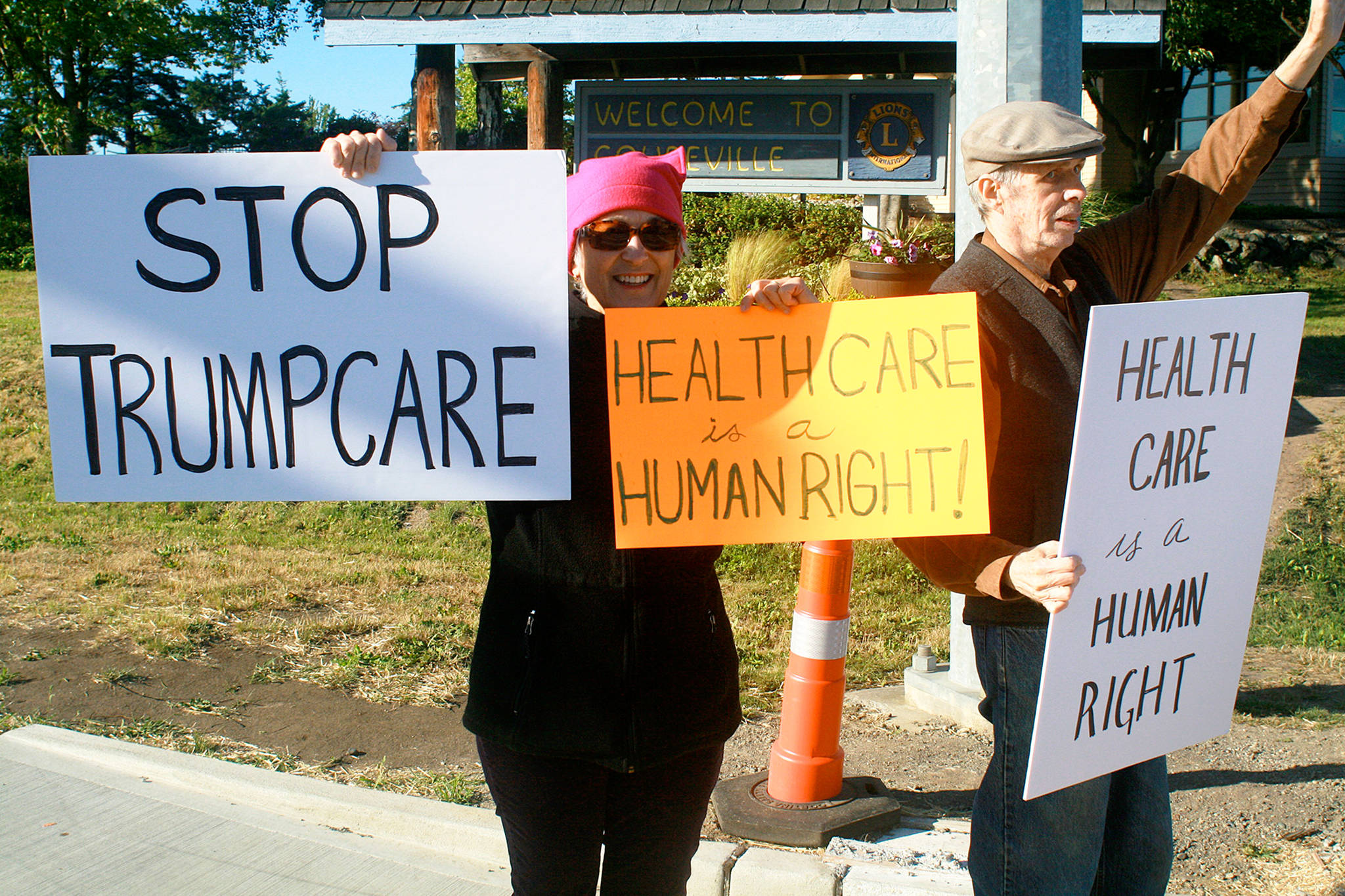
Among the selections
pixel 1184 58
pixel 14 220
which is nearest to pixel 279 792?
pixel 1184 58

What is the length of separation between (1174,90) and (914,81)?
54.1 ft

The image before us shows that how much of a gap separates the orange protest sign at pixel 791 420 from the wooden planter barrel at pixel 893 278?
5810 mm

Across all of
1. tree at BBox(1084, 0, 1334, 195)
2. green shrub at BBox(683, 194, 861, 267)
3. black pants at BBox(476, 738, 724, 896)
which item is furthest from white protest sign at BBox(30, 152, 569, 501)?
tree at BBox(1084, 0, 1334, 195)

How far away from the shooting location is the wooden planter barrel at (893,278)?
7.66 m

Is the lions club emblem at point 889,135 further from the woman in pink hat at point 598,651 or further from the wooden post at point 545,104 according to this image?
the woman in pink hat at point 598,651

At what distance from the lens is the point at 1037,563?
182 centimetres

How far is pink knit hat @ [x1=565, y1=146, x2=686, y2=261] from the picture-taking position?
1931mm

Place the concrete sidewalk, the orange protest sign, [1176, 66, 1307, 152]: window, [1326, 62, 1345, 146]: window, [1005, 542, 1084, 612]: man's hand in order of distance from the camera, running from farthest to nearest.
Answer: [1176, 66, 1307, 152]: window → [1326, 62, 1345, 146]: window → the concrete sidewalk → the orange protest sign → [1005, 542, 1084, 612]: man's hand

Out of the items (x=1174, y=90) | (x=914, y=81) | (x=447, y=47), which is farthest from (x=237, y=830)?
(x=1174, y=90)

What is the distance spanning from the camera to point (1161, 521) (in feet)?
6.39

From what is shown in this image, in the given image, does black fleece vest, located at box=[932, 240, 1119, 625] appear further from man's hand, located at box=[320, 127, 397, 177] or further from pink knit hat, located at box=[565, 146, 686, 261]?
man's hand, located at box=[320, 127, 397, 177]

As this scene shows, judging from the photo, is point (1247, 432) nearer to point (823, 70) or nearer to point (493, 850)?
point (493, 850)

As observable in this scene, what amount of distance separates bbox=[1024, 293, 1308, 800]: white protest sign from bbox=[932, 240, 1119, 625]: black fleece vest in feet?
0.37

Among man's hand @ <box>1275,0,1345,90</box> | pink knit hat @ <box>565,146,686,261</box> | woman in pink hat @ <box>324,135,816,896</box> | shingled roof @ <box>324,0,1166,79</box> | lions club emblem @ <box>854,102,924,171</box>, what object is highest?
shingled roof @ <box>324,0,1166,79</box>
